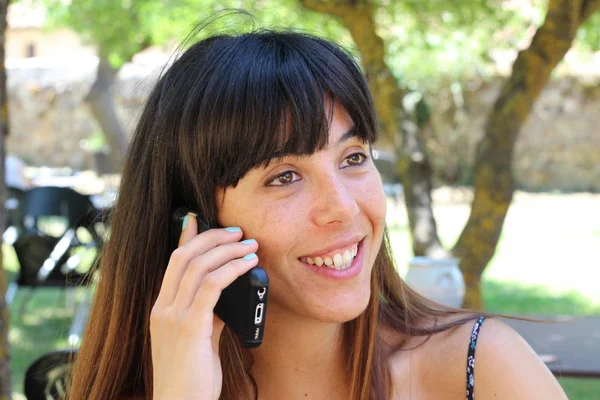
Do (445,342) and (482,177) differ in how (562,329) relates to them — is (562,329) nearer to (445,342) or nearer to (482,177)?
(482,177)

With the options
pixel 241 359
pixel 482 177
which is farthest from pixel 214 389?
pixel 482 177

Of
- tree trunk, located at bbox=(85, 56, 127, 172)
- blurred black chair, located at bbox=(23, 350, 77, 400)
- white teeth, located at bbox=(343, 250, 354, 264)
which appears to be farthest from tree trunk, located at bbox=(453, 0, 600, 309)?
tree trunk, located at bbox=(85, 56, 127, 172)

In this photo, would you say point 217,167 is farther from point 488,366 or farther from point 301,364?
point 488,366

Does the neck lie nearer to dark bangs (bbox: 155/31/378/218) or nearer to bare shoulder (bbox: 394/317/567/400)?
bare shoulder (bbox: 394/317/567/400)

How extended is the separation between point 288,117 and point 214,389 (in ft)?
1.93

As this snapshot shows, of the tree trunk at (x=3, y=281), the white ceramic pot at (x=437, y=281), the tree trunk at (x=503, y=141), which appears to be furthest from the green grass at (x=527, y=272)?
the tree trunk at (x=3, y=281)

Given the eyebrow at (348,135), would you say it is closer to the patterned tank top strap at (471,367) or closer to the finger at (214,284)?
the finger at (214,284)

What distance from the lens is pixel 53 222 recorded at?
43.0ft

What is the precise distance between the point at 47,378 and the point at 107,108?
29.9ft

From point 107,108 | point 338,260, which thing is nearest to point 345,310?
point 338,260

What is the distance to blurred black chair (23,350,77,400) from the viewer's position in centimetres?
257

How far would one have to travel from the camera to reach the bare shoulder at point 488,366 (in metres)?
1.83

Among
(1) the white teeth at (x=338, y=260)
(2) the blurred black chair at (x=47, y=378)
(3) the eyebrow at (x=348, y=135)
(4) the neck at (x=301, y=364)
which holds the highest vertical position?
(3) the eyebrow at (x=348, y=135)

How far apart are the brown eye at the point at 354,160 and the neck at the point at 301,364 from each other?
38cm
